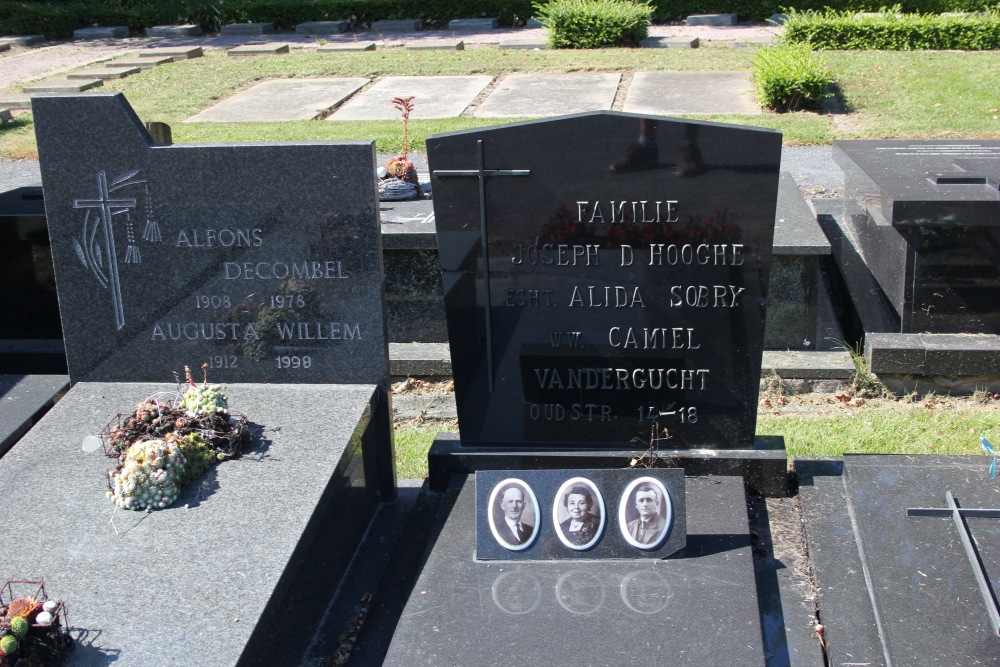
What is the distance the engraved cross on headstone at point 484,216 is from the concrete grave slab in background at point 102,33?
657 inches

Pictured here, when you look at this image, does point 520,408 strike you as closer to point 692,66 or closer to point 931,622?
point 931,622

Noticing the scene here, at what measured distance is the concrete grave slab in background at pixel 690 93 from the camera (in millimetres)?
10820

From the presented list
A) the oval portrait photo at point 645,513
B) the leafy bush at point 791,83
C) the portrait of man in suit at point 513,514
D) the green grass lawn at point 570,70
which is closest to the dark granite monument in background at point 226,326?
the portrait of man in suit at point 513,514

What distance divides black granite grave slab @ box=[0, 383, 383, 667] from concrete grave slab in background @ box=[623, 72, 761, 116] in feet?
24.3

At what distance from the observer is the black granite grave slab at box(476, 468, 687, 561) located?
3498 mm

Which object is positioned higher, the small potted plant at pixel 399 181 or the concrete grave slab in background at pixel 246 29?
the concrete grave slab in background at pixel 246 29

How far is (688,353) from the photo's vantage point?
158 inches

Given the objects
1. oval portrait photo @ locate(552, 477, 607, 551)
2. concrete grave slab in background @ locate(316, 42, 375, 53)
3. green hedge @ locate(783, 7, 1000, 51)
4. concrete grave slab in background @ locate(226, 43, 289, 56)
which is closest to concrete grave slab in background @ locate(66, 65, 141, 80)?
concrete grave slab in background @ locate(226, 43, 289, 56)

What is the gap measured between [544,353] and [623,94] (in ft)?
26.8

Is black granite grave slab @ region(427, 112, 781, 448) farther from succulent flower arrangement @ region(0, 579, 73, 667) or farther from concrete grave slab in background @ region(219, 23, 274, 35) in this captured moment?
concrete grave slab in background @ region(219, 23, 274, 35)

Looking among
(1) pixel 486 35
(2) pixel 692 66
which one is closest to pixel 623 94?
(2) pixel 692 66

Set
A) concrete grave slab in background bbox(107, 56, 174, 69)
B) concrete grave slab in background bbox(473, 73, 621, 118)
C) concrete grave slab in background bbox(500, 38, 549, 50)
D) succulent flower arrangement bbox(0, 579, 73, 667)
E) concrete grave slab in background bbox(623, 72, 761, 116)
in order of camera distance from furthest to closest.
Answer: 1. concrete grave slab in background bbox(500, 38, 549, 50)
2. concrete grave slab in background bbox(107, 56, 174, 69)
3. concrete grave slab in background bbox(473, 73, 621, 118)
4. concrete grave slab in background bbox(623, 72, 761, 116)
5. succulent flower arrangement bbox(0, 579, 73, 667)

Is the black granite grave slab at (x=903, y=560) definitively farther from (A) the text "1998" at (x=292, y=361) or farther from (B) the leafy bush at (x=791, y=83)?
(B) the leafy bush at (x=791, y=83)

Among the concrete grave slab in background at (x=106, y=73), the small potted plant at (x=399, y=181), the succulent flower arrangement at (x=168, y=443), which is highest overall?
the concrete grave slab in background at (x=106, y=73)
